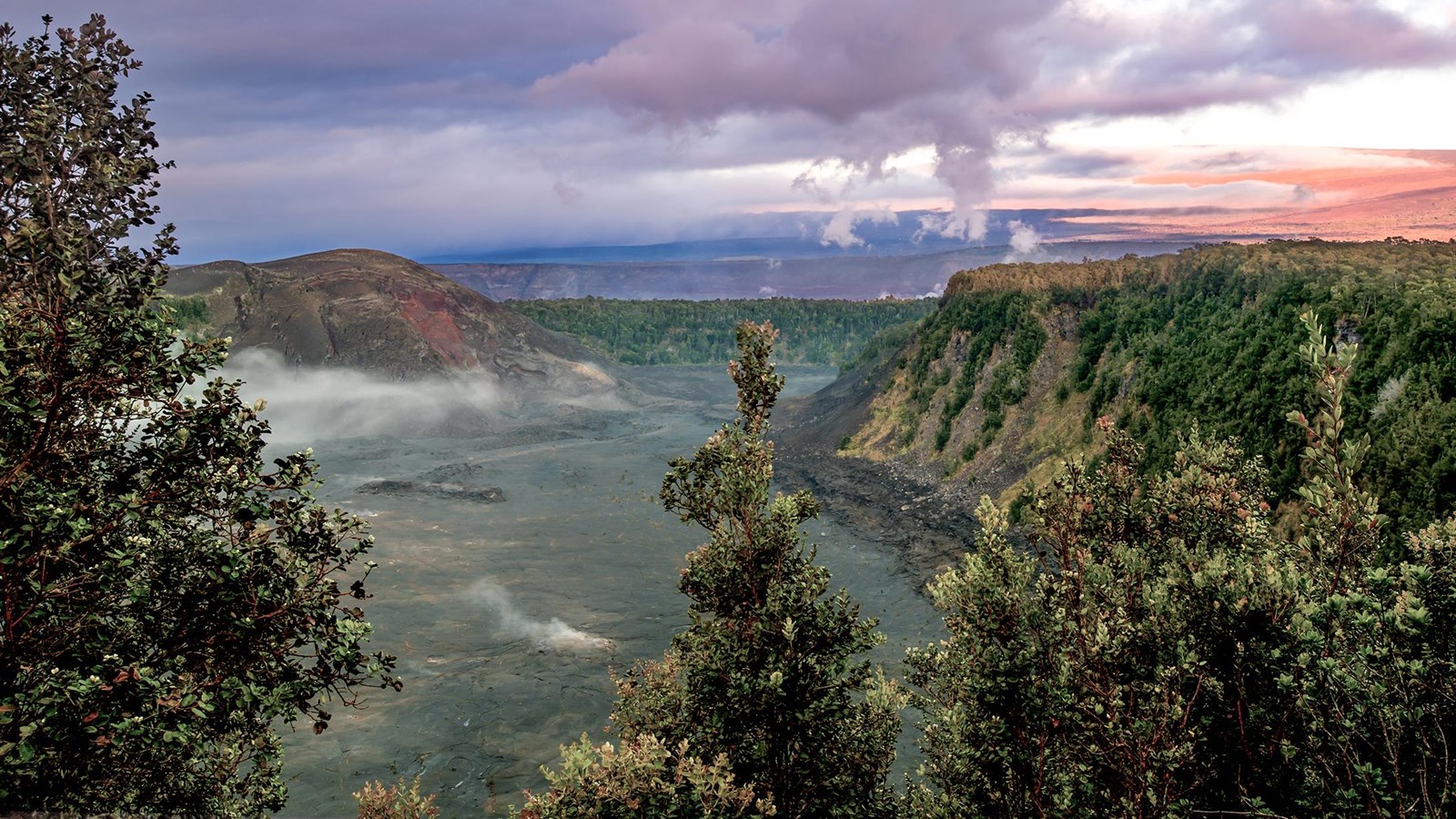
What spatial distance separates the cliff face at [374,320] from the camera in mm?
132750

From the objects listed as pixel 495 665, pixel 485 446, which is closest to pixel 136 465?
pixel 495 665

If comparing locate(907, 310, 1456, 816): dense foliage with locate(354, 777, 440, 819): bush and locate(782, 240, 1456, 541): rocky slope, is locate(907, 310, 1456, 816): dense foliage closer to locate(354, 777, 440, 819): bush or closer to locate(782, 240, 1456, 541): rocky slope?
locate(354, 777, 440, 819): bush

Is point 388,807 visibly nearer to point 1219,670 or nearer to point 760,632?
point 760,632

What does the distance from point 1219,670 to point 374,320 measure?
14478 centimetres

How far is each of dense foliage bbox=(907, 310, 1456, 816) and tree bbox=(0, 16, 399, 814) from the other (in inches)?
359

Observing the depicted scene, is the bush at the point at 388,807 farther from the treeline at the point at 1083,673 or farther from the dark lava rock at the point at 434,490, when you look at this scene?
the dark lava rock at the point at 434,490

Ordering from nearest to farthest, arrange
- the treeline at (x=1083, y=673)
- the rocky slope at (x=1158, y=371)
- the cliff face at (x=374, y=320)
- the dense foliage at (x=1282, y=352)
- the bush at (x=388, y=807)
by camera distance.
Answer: the treeline at (x=1083, y=673)
the bush at (x=388, y=807)
the dense foliage at (x=1282, y=352)
the rocky slope at (x=1158, y=371)
the cliff face at (x=374, y=320)

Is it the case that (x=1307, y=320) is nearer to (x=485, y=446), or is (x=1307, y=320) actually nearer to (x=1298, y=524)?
(x=1298, y=524)

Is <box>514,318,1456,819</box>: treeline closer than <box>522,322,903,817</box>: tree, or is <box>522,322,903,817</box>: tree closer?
<box>514,318,1456,819</box>: treeline

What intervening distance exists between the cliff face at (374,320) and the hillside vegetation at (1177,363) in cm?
7656

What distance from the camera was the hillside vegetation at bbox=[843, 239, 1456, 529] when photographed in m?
37.6

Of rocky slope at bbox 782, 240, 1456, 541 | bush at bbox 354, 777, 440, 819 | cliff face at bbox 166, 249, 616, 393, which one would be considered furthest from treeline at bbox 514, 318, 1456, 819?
cliff face at bbox 166, 249, 616, 393

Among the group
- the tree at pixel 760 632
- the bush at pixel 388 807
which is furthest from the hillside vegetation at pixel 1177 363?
the bush at pixel 388 807

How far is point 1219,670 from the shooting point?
11.1 meters
